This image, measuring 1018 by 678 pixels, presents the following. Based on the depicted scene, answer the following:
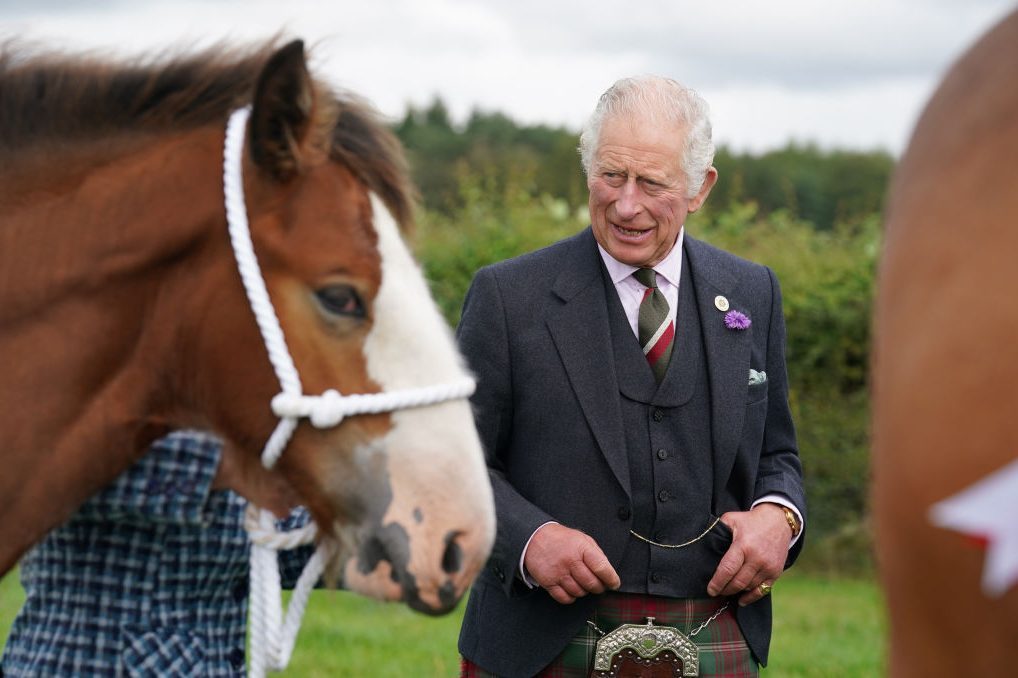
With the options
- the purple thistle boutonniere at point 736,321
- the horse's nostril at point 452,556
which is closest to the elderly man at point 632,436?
the purple thistle boutonniere at point 736,321

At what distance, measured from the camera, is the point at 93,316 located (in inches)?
88.8

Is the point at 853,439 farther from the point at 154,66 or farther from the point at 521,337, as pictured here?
the point at 154,66

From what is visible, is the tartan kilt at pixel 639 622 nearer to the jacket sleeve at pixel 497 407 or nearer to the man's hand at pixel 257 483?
the jacket sleeve at pixel 497 407

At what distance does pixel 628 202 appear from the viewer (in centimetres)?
304

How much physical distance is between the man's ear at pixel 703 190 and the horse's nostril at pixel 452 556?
4.51 ft

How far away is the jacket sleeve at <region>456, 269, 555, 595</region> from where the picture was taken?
2898 mm

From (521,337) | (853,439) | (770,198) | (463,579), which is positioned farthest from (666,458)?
(770,198)

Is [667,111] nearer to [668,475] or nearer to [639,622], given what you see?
[668,475]

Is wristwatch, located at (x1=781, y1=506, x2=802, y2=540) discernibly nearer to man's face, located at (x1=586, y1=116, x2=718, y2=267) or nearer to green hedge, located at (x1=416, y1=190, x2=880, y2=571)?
man's face, located at (x1=586, y1=116, x2=718, y2=267)

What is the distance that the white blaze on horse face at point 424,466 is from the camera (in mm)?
2188

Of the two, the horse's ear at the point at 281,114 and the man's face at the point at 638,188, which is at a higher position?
the horse's ear at the point at 281,114

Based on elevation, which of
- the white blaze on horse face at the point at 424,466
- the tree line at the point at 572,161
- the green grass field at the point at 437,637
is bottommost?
the tree line at the point at 572,161

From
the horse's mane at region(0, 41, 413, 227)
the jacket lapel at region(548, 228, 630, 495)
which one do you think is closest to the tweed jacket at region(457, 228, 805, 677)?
the jacket lapel at region(548, 228, 630, 495)

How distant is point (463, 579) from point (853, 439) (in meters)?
7.09
